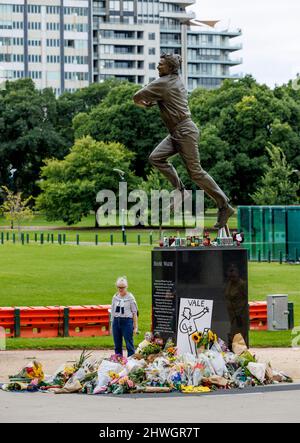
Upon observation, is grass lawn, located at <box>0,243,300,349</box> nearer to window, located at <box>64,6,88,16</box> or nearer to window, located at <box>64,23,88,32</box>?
window, located at <box>64,23,88,32</box>

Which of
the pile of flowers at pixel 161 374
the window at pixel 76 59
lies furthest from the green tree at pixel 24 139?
the pile of flowers at pixel 161 374

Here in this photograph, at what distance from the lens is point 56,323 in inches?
1247

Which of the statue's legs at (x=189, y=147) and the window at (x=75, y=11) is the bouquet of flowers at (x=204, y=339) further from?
the window at (x=75, y=11)

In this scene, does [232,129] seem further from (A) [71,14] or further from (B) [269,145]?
(A) [71,14]

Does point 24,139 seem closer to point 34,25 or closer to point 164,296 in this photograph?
point 34,25

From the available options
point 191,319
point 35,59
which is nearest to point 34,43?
point 35,59

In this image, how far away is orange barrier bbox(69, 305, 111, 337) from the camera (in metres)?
31.9

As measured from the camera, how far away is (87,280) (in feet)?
155

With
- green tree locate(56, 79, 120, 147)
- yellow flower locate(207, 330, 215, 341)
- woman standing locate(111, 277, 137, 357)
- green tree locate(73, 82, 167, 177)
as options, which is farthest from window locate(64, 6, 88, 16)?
yellow flower locate(207, 330, 215, 341)

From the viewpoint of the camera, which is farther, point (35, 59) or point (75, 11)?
point (75, 11)

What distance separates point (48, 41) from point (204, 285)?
171 meters

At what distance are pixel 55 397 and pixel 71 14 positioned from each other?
17553 cm

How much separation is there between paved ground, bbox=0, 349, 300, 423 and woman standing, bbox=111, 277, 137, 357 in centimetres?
358

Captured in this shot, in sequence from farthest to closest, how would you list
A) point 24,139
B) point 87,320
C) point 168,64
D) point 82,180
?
point 24,139 < point 82,180 < point 87,320 < point 168,64
